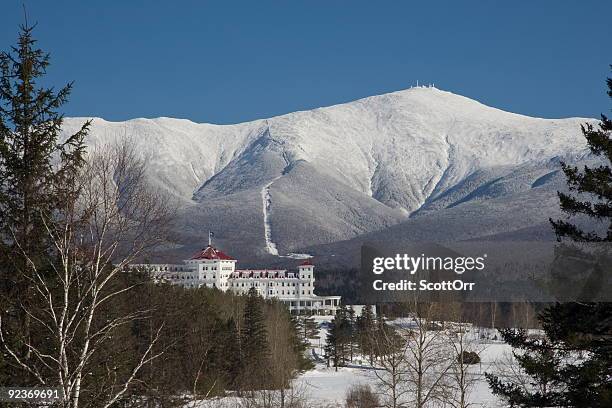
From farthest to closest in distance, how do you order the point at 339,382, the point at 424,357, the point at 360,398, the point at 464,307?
the point at 464,307 → the point at 339,382 → the point at 360,398 → the point at 424,357

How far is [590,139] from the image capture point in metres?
18.4

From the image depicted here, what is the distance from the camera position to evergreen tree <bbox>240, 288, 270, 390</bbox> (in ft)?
162

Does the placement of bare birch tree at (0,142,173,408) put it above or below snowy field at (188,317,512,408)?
above

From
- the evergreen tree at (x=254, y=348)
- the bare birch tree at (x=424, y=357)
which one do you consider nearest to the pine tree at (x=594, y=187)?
the bare birch tree at (x=424, y=357)

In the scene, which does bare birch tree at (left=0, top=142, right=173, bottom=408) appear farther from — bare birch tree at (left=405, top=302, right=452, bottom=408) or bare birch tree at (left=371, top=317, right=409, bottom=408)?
bare birch tree at (left=371, top=317, right=409, bottom=408)

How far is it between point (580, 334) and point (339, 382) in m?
44.4

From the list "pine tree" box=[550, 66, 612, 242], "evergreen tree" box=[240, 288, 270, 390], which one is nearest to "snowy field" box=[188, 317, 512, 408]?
"evergreen tree" box=[240, 288, 270, 390]

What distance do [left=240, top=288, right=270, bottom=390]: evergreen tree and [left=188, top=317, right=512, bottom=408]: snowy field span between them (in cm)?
226

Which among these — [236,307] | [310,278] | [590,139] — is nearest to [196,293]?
[236,307]

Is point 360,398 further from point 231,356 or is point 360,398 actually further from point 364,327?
point 364,327

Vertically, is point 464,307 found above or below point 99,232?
above

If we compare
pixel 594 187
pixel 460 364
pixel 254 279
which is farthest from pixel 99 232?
pixel 254 279

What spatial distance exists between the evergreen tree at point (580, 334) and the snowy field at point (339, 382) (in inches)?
724

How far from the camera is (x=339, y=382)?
6038cm
